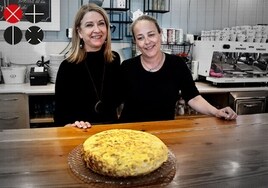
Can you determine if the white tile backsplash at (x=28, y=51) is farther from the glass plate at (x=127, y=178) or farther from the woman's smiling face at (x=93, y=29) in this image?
the glass plate at (x=127, y=178)

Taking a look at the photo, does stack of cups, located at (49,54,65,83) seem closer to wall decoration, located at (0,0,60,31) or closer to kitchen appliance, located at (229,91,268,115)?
wall decoration, located at (0,0,60,31)

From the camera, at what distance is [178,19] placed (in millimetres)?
3945

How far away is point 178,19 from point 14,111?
238 centimetres

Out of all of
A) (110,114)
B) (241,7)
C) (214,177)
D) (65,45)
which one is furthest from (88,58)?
(241,7)

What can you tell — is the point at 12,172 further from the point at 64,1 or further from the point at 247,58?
the point at 247,58

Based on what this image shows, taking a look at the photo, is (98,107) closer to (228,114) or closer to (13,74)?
(228,114)

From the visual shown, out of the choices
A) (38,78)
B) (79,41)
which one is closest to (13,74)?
(38,78)

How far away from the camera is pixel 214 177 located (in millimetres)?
850

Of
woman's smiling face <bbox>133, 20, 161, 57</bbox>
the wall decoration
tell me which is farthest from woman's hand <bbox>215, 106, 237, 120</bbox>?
the wall decoration

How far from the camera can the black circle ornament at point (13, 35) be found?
11.0ft

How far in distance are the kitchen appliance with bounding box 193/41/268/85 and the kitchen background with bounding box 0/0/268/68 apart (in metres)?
0.51

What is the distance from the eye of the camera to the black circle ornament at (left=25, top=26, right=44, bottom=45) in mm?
3414

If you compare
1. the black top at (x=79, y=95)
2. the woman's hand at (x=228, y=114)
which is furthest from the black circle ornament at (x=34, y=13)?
the woman's hand at (x=228, y=114)

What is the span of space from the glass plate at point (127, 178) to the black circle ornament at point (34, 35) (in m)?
2.81
